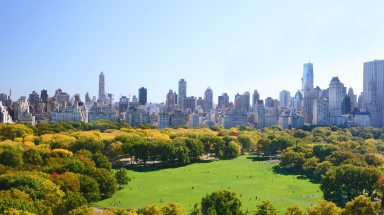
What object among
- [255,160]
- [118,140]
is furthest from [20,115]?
[255,160]

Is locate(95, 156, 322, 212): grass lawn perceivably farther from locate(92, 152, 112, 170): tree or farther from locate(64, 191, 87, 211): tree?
locate(64, 191, 87, 211): tree

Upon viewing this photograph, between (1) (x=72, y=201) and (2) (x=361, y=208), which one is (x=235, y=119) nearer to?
(1) (x=72, y=201)

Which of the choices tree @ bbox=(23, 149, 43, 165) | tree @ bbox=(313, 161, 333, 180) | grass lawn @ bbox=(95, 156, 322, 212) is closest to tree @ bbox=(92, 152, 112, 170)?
grass lawn @ bbox=(95, 156, 322, 212)

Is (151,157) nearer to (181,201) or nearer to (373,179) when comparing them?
(181,201)

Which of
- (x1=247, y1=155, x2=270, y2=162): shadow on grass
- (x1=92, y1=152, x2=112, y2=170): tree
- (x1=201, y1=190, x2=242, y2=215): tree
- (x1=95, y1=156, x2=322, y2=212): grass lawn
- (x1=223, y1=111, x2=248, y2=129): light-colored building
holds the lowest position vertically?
(x1=95, y1=156, x2=322, y2=212): grass lawn

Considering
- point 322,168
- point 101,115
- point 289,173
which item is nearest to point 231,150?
point 289,173

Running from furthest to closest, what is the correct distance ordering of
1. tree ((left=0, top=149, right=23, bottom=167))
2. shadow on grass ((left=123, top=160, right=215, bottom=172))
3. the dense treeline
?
shadow on grass ((left=123, top=160, right=215, bottom=172)) < tree ((left=0, top=149, right=23, bottom=167)) < the dense treeline
